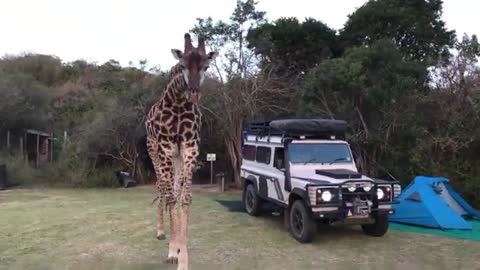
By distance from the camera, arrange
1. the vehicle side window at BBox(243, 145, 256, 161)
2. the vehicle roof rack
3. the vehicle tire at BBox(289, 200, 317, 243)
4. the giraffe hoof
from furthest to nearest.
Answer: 1. the vehicle side window at BBox(243, 145, 256, 161)
2. the vehicle roof rack
3. the vehicle tire at BBox(289, 200, 317, 243)
4. the giraffe hoof

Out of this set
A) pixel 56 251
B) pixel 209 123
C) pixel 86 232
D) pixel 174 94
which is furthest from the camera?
pixel 209 123

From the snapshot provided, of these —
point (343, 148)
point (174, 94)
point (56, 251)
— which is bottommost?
point (56, 251)

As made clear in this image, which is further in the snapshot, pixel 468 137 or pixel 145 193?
pixel 145 193

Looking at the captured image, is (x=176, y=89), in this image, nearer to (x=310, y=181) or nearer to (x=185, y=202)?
(x=185, y=202)

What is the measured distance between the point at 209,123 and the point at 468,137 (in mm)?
9027

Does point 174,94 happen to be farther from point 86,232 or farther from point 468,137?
point 468,137

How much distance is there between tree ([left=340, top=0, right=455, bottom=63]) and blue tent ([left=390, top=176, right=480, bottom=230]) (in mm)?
9475

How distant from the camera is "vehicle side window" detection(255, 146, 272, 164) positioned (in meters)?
9.96

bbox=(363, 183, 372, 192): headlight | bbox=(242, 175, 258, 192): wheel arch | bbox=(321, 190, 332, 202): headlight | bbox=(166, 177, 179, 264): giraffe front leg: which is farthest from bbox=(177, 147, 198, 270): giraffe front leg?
bbox=(242, 175, 258, 192): wheel arch

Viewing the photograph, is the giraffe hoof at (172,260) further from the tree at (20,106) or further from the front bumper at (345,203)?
the tree at (20,106)

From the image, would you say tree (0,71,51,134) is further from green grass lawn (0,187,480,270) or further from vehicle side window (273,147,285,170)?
vehicle side window (273,147,285,170)

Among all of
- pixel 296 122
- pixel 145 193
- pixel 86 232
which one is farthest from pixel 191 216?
pixel 145 193

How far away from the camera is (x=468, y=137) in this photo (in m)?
11.2

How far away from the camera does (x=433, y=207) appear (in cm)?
948
